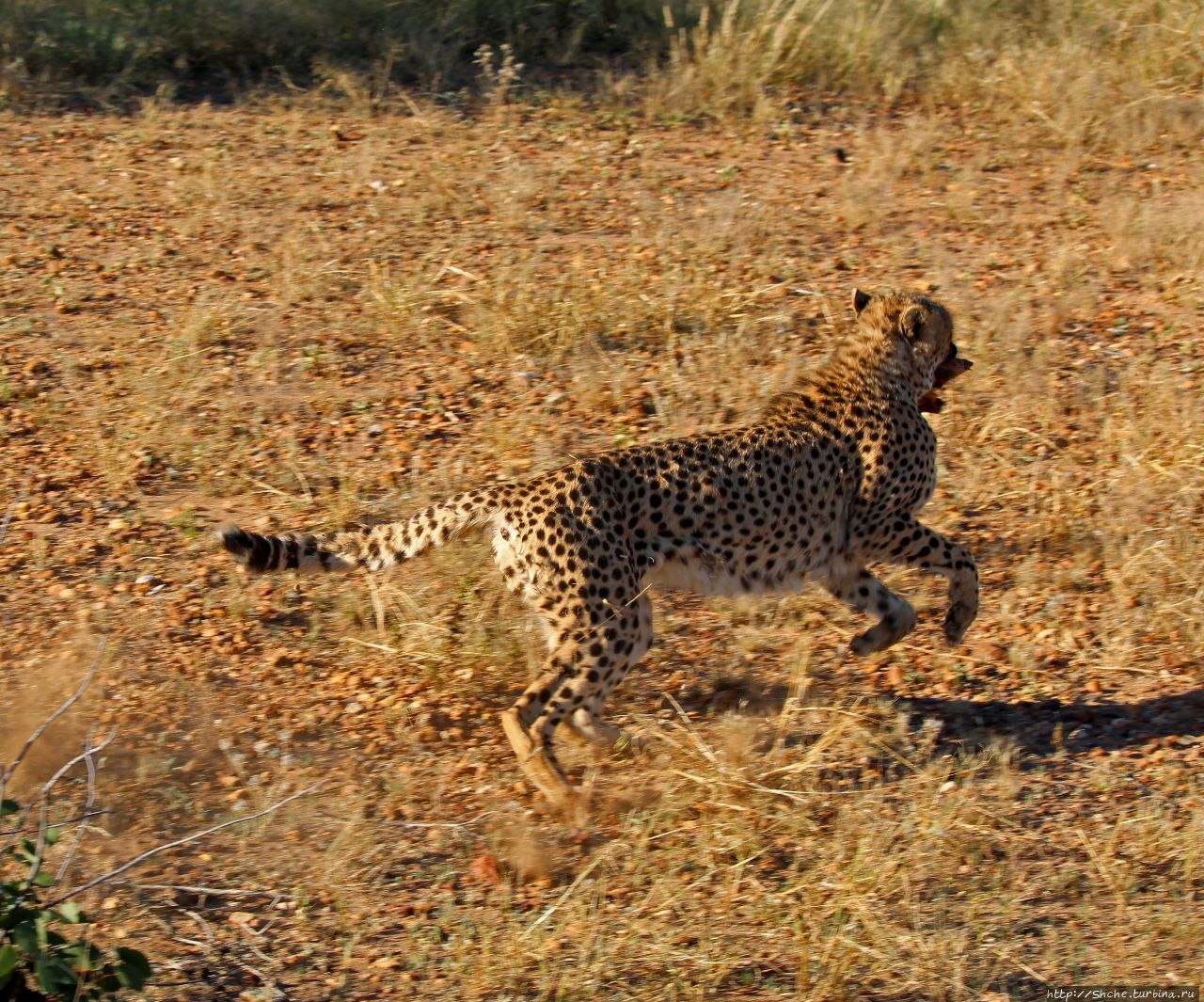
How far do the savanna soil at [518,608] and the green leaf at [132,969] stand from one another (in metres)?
0.18

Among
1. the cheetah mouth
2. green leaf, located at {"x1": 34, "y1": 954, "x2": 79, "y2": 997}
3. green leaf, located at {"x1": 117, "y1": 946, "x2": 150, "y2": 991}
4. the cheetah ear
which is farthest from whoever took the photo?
the cheetah mouth

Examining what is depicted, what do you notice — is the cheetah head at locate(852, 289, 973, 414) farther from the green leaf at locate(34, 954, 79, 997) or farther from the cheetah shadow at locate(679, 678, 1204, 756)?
the green leaf at locate(34, 954, 79, 997)

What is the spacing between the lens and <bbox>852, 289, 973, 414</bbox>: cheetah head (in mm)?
A: 5898

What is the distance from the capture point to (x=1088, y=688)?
545cm

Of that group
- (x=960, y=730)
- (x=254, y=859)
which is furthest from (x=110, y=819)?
(x=960, y=730)

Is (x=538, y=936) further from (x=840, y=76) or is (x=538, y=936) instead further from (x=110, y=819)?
(x=840, y=76)

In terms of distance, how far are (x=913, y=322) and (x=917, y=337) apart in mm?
79

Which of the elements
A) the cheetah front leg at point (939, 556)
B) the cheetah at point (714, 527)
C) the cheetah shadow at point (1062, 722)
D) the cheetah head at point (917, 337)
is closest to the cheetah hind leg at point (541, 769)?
the cheetah at point (714, 527)

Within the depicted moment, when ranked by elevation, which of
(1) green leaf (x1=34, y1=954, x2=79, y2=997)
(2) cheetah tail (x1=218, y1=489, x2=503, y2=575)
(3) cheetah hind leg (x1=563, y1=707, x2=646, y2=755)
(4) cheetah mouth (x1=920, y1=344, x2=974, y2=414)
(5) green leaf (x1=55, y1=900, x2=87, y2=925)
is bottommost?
(3) cheetah hind leg (x1=563, y1=707, x2=646, y2=755)

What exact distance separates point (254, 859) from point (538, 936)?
0.92 meters

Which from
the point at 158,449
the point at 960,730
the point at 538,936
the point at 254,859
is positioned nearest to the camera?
the point at 538,936

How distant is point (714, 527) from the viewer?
512 centimetres

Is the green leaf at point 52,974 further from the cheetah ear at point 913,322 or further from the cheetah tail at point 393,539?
the cheetah ear at point 913,322

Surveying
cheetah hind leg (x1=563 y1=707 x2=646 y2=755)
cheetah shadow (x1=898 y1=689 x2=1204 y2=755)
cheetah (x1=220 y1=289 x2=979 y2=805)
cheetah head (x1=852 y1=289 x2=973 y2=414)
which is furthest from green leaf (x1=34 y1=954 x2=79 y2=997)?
cheetah head (x1=852 y1=289 x2=973 y2=414)
